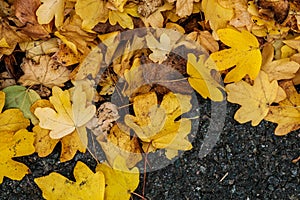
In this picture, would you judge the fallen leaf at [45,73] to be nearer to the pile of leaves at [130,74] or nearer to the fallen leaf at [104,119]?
the pile of leaves at [130,74]

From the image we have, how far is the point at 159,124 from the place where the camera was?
2.48m

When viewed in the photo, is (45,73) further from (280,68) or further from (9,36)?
(280,68)

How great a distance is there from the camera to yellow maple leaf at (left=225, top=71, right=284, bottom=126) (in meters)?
2.51

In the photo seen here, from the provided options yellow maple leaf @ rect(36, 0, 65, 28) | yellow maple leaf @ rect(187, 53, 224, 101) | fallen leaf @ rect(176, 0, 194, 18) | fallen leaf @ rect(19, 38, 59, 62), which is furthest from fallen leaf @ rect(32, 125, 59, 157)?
fallen leaf @ rect(176, 0, 194, 18)

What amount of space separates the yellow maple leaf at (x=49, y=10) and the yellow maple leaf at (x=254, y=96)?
676 millimetres

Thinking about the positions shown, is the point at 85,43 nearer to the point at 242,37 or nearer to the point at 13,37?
the point at 13,37

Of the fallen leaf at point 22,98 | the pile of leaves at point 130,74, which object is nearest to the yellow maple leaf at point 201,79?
the pile of leaves at point 130,74

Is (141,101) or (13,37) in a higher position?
(13,37)

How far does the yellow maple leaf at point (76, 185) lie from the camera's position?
7.93 feet

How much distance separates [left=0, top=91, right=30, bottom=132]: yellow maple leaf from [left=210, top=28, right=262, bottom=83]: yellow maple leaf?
732 mm

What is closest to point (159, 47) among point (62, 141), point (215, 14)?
point (215, 14)

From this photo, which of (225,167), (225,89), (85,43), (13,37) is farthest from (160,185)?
(13,37)

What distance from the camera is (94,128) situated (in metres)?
2.53

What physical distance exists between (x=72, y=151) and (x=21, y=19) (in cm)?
52
